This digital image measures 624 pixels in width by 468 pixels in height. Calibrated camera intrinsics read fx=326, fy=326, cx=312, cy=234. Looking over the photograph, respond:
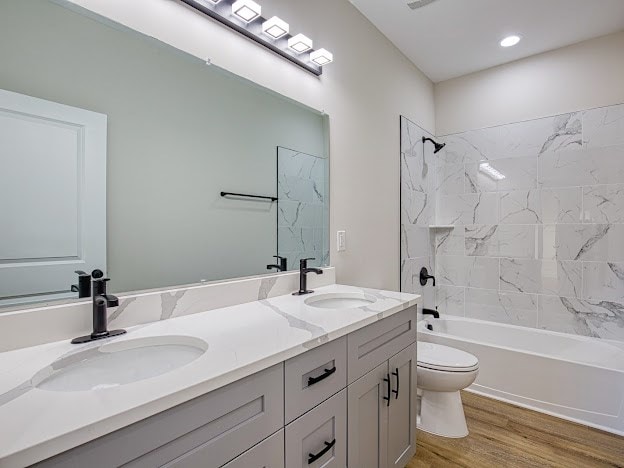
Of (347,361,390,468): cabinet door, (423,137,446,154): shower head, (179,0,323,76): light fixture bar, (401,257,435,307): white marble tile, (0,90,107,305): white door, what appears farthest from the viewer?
(423,137,446,154): shower head

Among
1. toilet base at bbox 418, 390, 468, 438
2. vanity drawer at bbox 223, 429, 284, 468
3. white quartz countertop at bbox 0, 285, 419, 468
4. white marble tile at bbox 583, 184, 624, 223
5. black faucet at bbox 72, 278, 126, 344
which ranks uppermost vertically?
white marble tile at bbox 583, 184, 624, 223

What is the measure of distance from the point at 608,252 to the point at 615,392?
3.33 ft

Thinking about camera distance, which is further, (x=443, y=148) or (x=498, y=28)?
(x=443, y=148)

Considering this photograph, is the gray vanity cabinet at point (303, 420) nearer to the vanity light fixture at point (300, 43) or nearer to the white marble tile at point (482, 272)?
the vanity light fixture at point (300, 43)

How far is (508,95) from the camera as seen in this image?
2.87m

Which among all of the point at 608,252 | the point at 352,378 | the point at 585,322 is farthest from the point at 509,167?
the point at 352,378

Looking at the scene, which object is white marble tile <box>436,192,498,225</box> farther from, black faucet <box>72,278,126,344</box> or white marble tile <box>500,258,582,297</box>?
black faucet <box>72,278,126,344</box>

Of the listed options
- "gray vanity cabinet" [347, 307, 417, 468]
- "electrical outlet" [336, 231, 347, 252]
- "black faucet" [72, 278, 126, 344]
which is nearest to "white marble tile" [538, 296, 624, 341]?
"gray vanity cabinet" [347, 307, 417, 468]

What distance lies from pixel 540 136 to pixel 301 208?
2.26 meters

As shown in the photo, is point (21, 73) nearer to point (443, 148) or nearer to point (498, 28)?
point (498, 28)

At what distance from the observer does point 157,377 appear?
72 centimetres

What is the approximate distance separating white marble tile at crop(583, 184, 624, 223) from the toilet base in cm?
176

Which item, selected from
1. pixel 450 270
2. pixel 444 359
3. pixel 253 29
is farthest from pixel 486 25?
pixel 444 359

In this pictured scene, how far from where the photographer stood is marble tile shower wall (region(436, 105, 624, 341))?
246 cm
